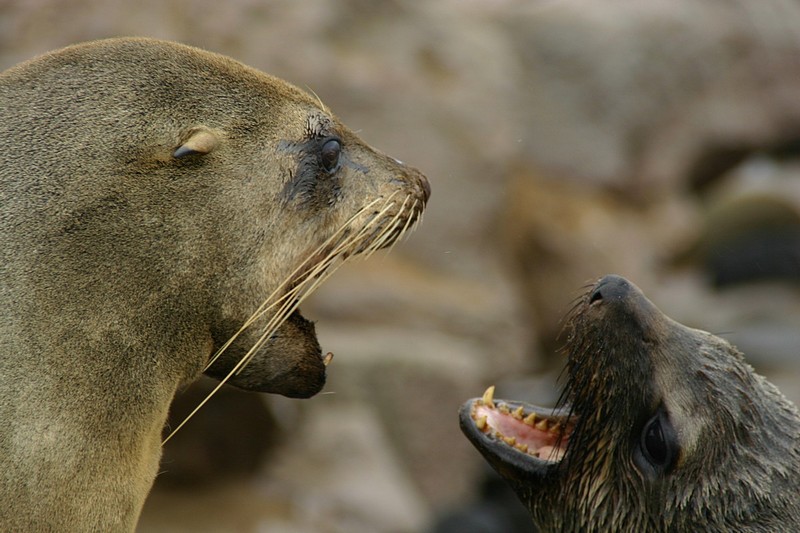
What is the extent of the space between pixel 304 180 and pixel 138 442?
40.5 inches

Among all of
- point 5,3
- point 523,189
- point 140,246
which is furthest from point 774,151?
point 140,246

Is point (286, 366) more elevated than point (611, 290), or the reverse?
point (611, 290)

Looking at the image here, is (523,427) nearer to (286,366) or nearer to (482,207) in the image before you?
(286,366)

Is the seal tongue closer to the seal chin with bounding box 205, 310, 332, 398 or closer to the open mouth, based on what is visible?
the open mouth

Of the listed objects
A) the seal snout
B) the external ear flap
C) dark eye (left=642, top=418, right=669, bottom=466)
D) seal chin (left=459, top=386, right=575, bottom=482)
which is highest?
the external ear flap

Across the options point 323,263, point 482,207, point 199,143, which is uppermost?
point 199,143

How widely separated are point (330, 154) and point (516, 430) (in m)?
1.31

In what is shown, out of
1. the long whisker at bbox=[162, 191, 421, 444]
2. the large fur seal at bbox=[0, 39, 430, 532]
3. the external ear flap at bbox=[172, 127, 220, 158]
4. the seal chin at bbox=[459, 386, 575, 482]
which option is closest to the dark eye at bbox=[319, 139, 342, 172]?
the large fur seal at bbox=[0, 39, 430, 532]

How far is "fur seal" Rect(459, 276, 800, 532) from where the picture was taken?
3.97m

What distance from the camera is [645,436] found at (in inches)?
161

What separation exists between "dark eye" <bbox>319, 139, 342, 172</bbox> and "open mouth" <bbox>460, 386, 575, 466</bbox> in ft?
3.54

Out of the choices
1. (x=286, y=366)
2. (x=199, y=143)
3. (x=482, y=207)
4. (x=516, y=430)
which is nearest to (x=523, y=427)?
(x=516, y=430)

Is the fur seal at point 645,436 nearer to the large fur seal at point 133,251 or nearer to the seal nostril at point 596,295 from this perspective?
the seal nostril at point 596,295

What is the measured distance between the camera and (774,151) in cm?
1539
